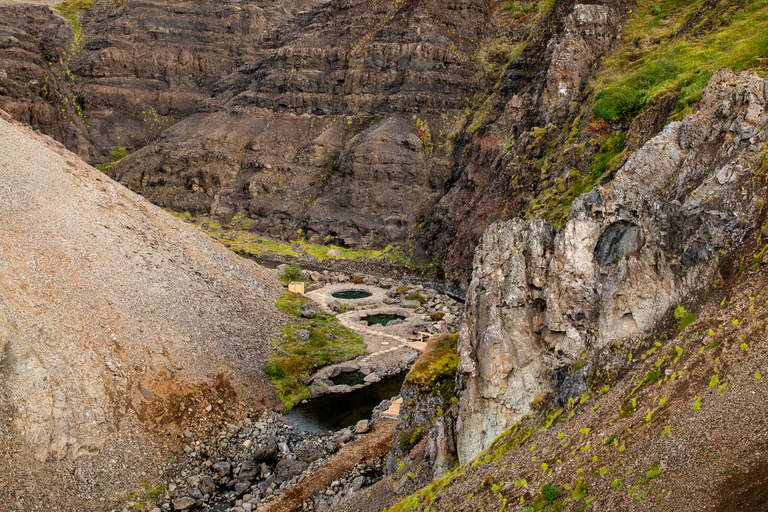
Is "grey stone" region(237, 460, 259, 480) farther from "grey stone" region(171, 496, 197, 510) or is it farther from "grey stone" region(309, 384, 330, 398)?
"grey stone" region(309, 384, 330, 398)

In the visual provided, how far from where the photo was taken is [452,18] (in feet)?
326

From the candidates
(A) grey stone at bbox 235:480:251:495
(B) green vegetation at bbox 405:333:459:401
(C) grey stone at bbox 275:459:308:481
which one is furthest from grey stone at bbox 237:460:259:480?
(B) green vegetation at bbox 405:333:459:401

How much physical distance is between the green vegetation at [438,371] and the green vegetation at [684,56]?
18.7 m

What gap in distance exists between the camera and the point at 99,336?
30.2 meters

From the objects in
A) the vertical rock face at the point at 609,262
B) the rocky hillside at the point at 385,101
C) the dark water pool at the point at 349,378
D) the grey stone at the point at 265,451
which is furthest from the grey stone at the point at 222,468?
the rocky hillside at the point at 385,101

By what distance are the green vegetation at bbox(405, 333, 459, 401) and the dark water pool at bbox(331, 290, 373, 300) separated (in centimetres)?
3785

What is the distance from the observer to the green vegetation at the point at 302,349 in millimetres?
37562

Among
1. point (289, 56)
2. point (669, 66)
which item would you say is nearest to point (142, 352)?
point (669, 66)

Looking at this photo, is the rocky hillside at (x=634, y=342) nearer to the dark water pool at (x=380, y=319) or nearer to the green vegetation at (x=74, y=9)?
the dark water pool at (x=380, y=319)

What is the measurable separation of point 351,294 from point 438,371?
4118cm

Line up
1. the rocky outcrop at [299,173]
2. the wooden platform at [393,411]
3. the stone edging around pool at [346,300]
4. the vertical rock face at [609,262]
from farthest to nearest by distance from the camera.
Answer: the rocky outcrop at [299,173] < the stone edging around pool at [346,300] < the wooden platform at [393,411] < the vertical rock face at [609,262]

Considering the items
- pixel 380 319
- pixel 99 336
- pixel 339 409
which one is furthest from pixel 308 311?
pixel 99 336

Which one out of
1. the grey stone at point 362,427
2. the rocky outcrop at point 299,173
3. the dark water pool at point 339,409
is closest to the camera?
the grey stone at point 362,427

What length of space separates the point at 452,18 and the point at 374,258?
51.2 m
